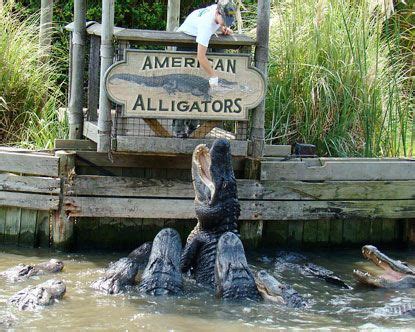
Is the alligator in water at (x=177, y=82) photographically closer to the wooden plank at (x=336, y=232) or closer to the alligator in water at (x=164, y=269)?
the alligator in water at (x=164, y=269)

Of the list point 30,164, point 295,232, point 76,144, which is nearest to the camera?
point 30,164

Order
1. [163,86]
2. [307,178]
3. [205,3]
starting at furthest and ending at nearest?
[205,3], [307,178], [163,86]

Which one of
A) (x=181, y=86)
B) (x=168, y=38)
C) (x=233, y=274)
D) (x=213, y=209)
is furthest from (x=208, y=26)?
(x=233, y=274)

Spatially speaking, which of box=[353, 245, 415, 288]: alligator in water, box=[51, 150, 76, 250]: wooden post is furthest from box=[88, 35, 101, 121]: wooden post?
box=[353, 245, 415, 288]: alligator in water

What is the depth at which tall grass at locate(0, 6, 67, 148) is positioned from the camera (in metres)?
11.2

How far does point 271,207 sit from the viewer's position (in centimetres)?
989

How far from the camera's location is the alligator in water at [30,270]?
8.47 metres

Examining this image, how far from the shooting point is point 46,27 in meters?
12.3

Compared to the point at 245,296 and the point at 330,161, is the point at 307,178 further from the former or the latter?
the point at 245,296

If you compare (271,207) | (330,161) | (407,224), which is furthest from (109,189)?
(407,224)

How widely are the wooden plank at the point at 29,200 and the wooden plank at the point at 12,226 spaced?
0.16 meters

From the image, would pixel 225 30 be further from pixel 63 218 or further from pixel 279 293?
pixel 279 293

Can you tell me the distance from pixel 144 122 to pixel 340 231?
2501mm

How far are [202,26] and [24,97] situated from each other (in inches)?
128
